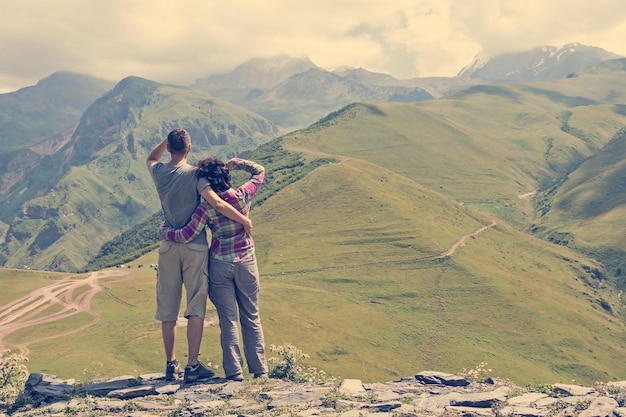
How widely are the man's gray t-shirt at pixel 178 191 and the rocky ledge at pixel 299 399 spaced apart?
635 cm

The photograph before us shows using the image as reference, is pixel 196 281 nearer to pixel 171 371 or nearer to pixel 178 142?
pixel 171 371

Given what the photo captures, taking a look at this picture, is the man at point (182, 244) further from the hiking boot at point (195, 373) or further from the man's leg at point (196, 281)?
the hiking boot at point (195, 373)

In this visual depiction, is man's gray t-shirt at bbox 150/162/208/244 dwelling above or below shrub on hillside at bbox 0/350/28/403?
above

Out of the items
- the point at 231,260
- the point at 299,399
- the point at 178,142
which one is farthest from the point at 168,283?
the point at 299,399

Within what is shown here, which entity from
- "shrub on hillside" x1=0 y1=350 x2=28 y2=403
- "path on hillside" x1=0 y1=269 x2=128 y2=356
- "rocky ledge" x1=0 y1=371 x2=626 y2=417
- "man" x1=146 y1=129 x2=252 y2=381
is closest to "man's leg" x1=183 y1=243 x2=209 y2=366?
"man" x1=146 y1=129 x2=252 y2=381

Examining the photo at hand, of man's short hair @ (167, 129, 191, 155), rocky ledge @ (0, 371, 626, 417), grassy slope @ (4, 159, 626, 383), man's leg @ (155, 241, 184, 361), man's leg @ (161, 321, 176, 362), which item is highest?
man's short hair @ (167, 129, 191, 155)

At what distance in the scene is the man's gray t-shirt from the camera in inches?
911

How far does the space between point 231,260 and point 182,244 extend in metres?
2.03

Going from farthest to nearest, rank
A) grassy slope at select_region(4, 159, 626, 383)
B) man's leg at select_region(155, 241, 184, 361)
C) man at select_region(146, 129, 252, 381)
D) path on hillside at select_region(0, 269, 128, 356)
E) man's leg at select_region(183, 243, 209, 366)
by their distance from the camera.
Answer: path on hillside at select_region(0, 269, 128, 356)
grassy slope at select_region(4, 159, 626, 383)
man's leg at select_region(155, 241, 184, 361)
man's leg at select_region(183, 243, 209, 366)
man at select_region(146, 129, 252, 381)

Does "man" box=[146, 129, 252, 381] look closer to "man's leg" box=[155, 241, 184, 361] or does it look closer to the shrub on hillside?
"man's leg" box=[155, 241, 184, 361]

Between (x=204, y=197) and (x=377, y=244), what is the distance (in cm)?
17570

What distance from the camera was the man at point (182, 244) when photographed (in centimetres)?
2314

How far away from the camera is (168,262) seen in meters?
23.9

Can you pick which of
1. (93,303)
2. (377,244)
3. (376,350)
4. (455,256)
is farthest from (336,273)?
(93,303)
